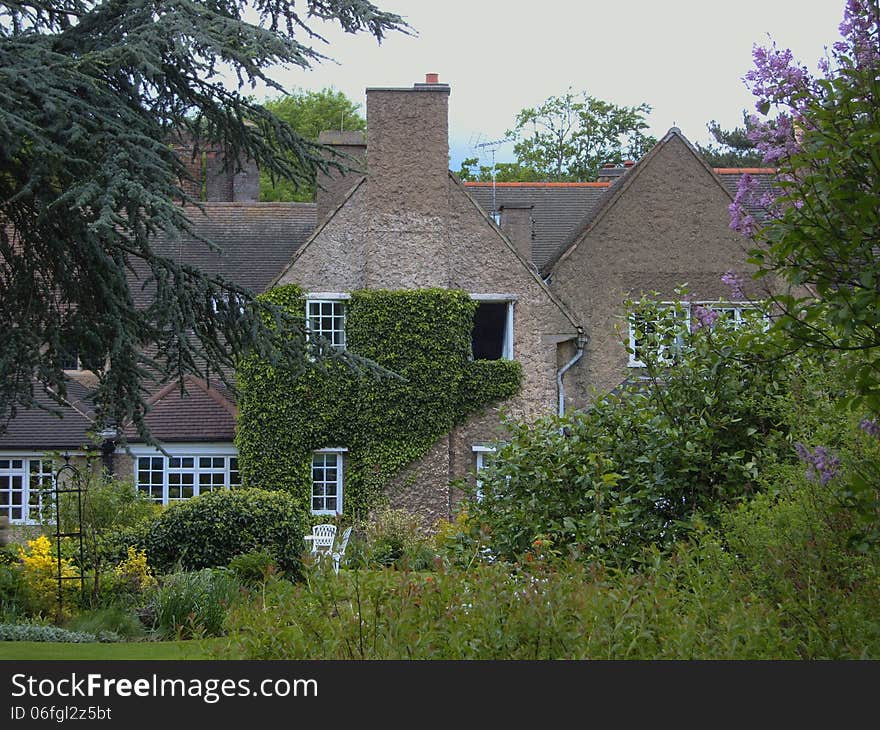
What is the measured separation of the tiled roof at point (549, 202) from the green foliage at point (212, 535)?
13353mm

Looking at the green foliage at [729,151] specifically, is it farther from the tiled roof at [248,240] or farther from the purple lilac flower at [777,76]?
the purple lilac flower at [777,76]

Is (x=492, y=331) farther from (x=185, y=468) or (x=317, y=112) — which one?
(x=317, y=112)

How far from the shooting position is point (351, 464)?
81.3 feet

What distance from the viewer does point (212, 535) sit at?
18.0 meters

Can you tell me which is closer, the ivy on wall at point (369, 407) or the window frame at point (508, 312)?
the ivy on wall at point (369, 407)

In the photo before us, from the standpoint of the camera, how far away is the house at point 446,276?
2519 centimetres

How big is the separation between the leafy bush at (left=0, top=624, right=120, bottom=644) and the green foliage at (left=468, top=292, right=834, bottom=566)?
547 cm

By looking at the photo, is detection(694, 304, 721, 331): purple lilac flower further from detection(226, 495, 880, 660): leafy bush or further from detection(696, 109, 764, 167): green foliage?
detection(696, 109, 764, 167): green foliage

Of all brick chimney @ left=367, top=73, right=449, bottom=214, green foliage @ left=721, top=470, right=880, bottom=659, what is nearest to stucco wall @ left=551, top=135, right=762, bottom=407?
brick chimney @ left=367, top=73, right=449, bottom=214

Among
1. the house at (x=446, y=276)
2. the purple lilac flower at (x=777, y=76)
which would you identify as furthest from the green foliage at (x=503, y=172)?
the purple lilac flower at (x=777, y=76)

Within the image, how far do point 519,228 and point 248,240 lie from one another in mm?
8388

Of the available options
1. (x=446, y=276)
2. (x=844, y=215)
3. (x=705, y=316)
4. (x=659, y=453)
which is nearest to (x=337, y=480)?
(x=446, y=276)

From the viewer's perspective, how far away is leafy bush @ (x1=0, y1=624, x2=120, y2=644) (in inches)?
495
